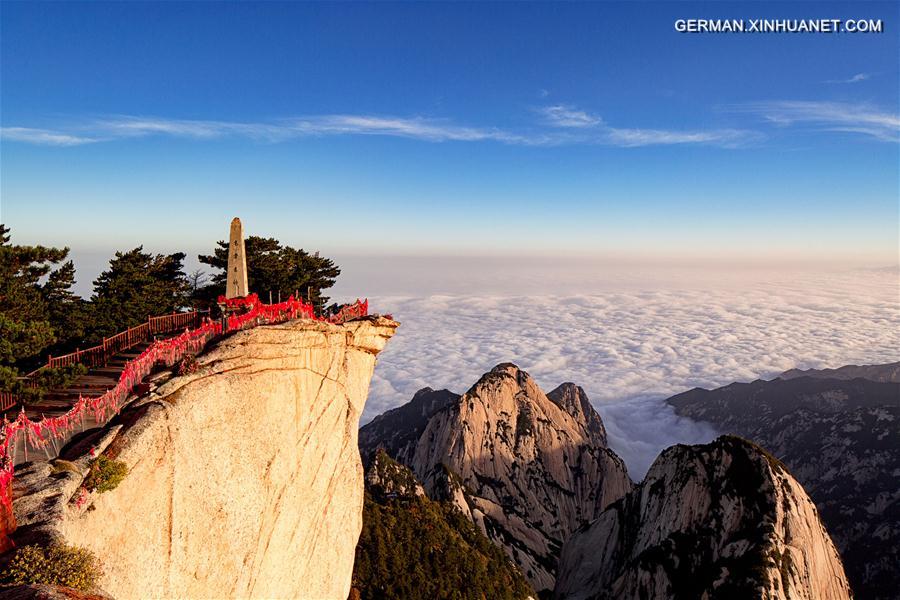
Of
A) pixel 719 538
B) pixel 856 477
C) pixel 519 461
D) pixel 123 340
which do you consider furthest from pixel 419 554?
pixel 856 477

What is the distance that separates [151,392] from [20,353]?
11.9 m

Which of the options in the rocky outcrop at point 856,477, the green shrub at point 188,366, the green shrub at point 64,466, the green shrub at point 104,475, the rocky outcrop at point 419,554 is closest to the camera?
the green shrub at point 64,466

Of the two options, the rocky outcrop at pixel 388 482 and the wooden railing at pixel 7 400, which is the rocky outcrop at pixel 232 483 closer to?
the wooden railing at pixel 7 400

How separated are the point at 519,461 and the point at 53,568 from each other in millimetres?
136369

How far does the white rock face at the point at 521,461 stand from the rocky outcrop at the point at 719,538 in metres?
41.4

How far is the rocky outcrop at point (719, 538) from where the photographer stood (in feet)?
193

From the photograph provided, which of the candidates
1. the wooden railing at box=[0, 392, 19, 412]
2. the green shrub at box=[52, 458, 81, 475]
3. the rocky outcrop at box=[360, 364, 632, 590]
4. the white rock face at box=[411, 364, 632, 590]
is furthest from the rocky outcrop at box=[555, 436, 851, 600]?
the wooden railing at box=[0, 392, 19, 412]

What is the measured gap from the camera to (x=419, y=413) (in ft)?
609

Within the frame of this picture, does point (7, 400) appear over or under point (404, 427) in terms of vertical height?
over

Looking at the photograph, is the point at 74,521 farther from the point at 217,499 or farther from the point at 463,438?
the point at 463,438

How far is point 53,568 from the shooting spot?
1412 centimetres

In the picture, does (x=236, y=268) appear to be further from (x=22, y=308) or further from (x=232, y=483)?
(x=232, y=483)

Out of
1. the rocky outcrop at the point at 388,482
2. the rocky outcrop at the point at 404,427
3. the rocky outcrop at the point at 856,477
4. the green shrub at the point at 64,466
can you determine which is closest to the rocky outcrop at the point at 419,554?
the rocky outcrop at the point at 388,482

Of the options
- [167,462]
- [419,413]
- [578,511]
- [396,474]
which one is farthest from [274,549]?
[419,413]
